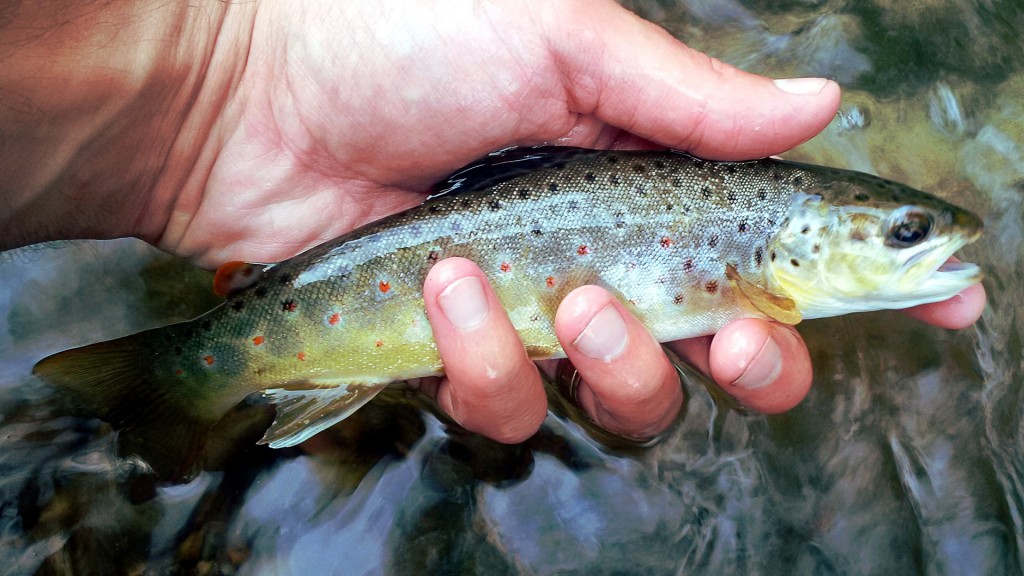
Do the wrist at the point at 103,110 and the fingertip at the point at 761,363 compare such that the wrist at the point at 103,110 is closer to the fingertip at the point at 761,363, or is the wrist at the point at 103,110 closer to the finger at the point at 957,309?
the fingertip at the point at 761,363

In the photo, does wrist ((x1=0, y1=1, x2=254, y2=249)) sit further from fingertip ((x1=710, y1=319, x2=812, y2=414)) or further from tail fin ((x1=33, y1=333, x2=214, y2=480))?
fingertip ((x1=710, y1=319, x2=812, y2=414))

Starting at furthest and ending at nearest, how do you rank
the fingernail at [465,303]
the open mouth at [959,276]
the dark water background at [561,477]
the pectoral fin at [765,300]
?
the dark water background at [561,477]
the pectoral fin at [765,300]
the open mouth at [959,276]
the fingernail at [465,303]

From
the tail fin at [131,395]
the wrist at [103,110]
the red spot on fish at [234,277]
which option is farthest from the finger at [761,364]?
the wrist at [103,110]

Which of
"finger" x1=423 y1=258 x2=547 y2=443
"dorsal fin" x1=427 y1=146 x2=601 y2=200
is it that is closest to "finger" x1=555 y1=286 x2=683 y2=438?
"finger" x1=423 y1=258 x2=547 y2=443

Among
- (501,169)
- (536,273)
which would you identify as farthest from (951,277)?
(501,169)

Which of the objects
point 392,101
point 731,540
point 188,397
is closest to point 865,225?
point 731,540
